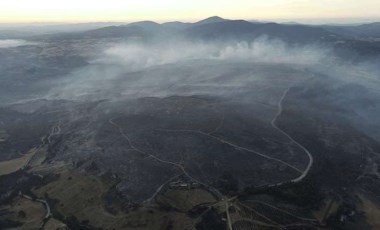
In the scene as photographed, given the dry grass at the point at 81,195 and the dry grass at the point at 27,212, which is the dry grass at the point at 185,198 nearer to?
the dry grass at the point at 81,195

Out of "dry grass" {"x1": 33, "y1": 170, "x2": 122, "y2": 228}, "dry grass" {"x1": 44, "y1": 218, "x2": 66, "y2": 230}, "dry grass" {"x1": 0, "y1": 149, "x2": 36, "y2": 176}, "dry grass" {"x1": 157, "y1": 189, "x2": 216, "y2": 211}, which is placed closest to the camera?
"dry grass" {"x1": 44, "y1": 218, "x2": 66, "y2": 230}

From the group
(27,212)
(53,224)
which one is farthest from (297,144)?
(27,212)

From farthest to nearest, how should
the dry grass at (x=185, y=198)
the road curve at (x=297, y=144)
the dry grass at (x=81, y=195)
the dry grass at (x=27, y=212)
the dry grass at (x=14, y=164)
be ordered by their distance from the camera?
the dry grass at (x=14, y=164), the road curve at (x=297, y=144), the dry grass at (x=185, y=198), the dry grass at (x=81, y=195), the dry grass at (x=27, y=212)

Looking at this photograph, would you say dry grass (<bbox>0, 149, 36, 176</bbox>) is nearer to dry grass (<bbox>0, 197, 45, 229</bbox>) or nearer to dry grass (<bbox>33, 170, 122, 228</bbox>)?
dry grass (<bbox>33, 170, 122, 228</bbox>)

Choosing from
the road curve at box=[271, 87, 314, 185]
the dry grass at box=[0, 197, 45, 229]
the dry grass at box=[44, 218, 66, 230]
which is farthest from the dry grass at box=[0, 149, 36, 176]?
the road curve at box=[271, 87, 314, 185]

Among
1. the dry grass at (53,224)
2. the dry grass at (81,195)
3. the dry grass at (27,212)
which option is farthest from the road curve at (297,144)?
the dry grass at (27,212)

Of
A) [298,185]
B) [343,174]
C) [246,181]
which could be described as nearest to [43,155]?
[246,181]

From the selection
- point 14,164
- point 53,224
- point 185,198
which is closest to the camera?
point 53,224

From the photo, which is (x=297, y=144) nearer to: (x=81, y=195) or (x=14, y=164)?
(x=81, y=195)

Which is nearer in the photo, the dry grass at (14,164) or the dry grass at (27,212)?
the dry grass at (27,212)

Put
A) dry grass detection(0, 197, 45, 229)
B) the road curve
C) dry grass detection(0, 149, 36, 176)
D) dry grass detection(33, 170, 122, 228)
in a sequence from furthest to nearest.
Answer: dry grass detection(0, 149, 36, 176), the road curve, dry grass detection(33, 170, 122, 228), dry grass detection(0, 197, 45, 229)

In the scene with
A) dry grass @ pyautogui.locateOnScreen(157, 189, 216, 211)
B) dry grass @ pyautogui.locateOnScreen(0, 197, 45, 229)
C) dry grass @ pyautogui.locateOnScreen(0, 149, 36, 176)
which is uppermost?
dry grass @ pyautogui.locateOnScreen(157, 189, 216, 211)
